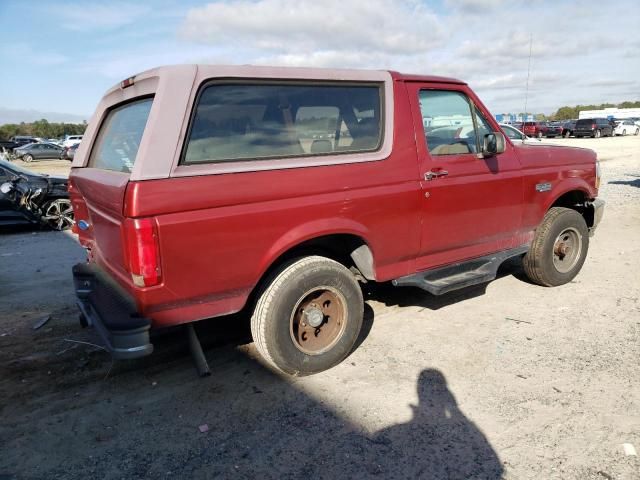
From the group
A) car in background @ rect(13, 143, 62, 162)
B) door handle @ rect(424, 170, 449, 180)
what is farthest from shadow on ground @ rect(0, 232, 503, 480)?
car in background @ rect(13, 143, 62, 162)

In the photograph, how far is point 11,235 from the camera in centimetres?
919

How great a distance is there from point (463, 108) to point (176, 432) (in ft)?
11.3

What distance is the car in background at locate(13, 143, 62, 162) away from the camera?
3188cm

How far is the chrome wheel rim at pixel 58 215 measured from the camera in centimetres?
947

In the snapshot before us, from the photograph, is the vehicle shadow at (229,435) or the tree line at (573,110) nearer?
the vehicle shadow at (229,435)

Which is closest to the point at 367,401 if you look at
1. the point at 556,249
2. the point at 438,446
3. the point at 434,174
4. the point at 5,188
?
the point at 438,446

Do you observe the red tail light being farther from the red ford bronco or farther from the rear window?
the rear window

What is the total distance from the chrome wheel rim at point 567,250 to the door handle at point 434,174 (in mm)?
1940

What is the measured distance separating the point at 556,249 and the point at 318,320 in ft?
9.84

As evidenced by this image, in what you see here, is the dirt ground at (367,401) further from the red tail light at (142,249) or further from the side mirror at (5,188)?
the side mirror at (5,188)

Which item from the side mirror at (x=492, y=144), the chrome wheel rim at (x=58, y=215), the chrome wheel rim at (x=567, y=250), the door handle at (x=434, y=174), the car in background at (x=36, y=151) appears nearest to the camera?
the door handle at (x=434, y=174)

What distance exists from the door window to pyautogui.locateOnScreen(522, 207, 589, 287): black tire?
1.32 m

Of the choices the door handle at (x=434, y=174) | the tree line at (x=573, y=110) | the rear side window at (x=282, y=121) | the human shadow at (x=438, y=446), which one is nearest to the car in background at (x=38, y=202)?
the rear side window at (x=282, y=121)

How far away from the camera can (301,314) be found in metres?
3.37
